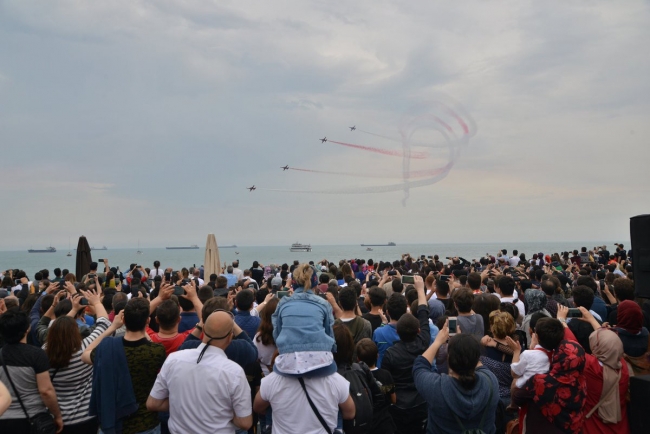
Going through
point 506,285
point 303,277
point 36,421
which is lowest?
point 36,421

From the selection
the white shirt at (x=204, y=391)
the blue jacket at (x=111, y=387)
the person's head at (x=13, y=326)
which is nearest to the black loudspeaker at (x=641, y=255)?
the white shirt at (x=204, y=391)

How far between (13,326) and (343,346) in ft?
9.40

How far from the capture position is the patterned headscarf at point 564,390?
3.93 m

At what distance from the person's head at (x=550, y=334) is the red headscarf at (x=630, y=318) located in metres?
1.31

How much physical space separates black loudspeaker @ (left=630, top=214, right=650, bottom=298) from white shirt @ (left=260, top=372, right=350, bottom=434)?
2923 millimetres

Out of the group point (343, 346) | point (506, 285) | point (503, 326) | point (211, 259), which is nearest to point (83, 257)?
point (211, 259)

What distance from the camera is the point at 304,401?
3.55 metres

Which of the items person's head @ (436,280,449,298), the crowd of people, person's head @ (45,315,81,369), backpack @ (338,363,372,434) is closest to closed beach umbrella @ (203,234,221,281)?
person's head @ (436,280,449,298)

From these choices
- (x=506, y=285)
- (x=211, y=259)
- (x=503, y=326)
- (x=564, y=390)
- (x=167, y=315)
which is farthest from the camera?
(x=211, y=259)

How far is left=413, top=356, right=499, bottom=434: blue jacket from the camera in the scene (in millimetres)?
3648

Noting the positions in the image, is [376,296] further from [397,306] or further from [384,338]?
[384,338]

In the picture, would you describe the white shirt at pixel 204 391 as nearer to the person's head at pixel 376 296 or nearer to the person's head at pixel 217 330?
the person's head at pixel 217 330

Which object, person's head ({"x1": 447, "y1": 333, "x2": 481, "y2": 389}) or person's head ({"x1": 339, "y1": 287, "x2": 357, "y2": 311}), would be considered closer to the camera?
person's head ({"x1": 447, "y1": 333, "x2": 481, "y2": 389})

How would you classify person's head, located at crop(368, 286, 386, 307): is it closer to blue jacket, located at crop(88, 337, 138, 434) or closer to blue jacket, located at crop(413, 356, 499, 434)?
blue jacket, located at crop(413, 356, 499, 434)
